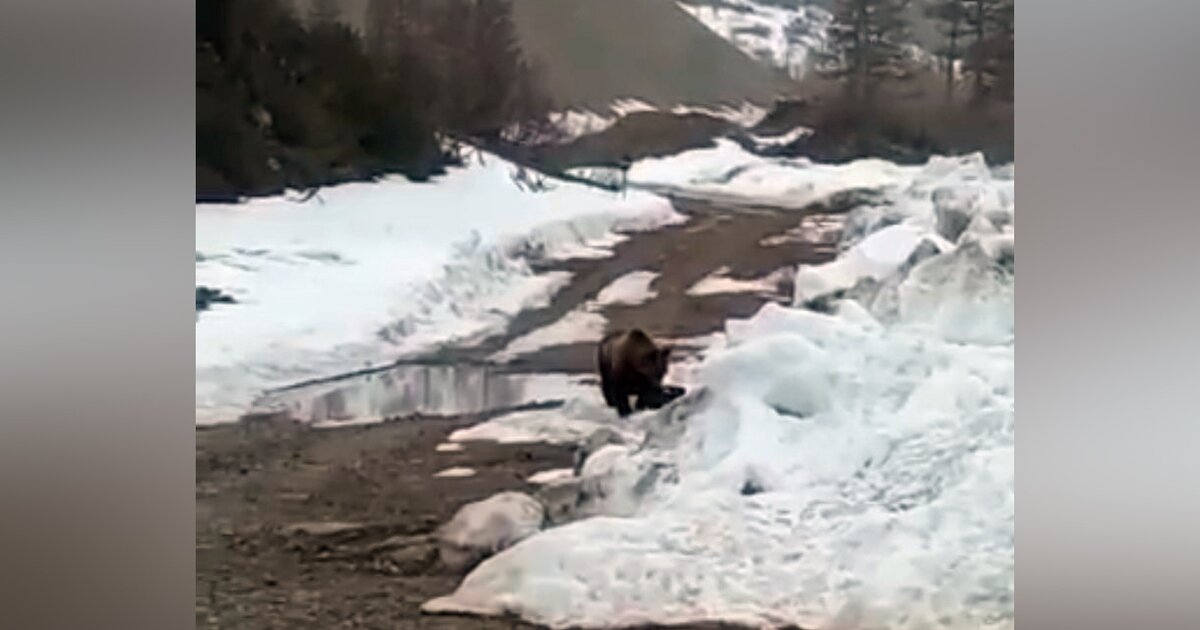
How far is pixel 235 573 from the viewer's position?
3.12 feet

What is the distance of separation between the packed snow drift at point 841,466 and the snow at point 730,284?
2 centimetres

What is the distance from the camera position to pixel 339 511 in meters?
0.95

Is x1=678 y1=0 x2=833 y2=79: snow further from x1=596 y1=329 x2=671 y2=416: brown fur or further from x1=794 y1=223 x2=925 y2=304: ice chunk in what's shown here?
x1=596 y1=329 x2=671 y2=416: brown fur

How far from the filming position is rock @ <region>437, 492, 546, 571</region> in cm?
96

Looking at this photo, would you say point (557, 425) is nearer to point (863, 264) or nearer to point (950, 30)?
point (863, 264)

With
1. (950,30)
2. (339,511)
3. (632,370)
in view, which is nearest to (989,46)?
(950,30)

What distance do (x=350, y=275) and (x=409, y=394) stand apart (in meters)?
0.11

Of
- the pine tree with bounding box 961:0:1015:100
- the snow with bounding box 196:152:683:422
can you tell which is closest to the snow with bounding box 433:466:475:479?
the snow with bounding box 196:152:683:422

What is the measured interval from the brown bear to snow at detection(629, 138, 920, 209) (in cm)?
13

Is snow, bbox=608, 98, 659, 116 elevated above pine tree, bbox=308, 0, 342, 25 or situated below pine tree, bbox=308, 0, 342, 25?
below

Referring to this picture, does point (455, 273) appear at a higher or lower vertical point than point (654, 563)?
higher
